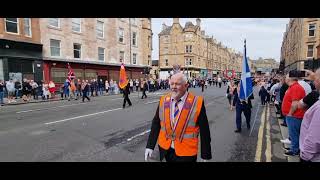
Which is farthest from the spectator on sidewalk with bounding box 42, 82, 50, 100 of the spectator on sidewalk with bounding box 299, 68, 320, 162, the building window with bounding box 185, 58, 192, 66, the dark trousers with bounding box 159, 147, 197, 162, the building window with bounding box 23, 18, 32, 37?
the building window with bounding box 185, 58, 192, 66

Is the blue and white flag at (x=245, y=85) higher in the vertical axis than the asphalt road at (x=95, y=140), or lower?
higher

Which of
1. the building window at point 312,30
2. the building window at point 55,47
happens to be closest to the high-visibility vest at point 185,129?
the building window at point 55,47

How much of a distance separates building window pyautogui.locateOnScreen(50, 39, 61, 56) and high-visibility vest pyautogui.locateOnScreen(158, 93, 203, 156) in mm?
24724

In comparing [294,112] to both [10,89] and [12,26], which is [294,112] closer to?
[10,89]

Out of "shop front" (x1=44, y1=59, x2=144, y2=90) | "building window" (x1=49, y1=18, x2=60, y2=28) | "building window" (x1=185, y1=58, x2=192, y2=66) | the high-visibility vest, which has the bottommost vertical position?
the high-visibility vest

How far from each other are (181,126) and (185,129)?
0.06 m

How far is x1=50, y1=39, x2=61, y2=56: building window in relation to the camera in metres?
24.7

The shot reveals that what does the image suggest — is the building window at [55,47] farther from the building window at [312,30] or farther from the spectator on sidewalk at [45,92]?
the building window at [312,30]

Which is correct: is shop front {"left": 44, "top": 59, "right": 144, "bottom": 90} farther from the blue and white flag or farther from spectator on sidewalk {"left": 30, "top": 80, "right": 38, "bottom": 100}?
the blue and white flag

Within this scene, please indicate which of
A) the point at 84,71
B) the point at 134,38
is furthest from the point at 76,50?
the point at 134,38

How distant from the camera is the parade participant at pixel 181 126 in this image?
9.66ft

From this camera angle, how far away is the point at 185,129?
295cm

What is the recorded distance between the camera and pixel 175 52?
64.1 m
